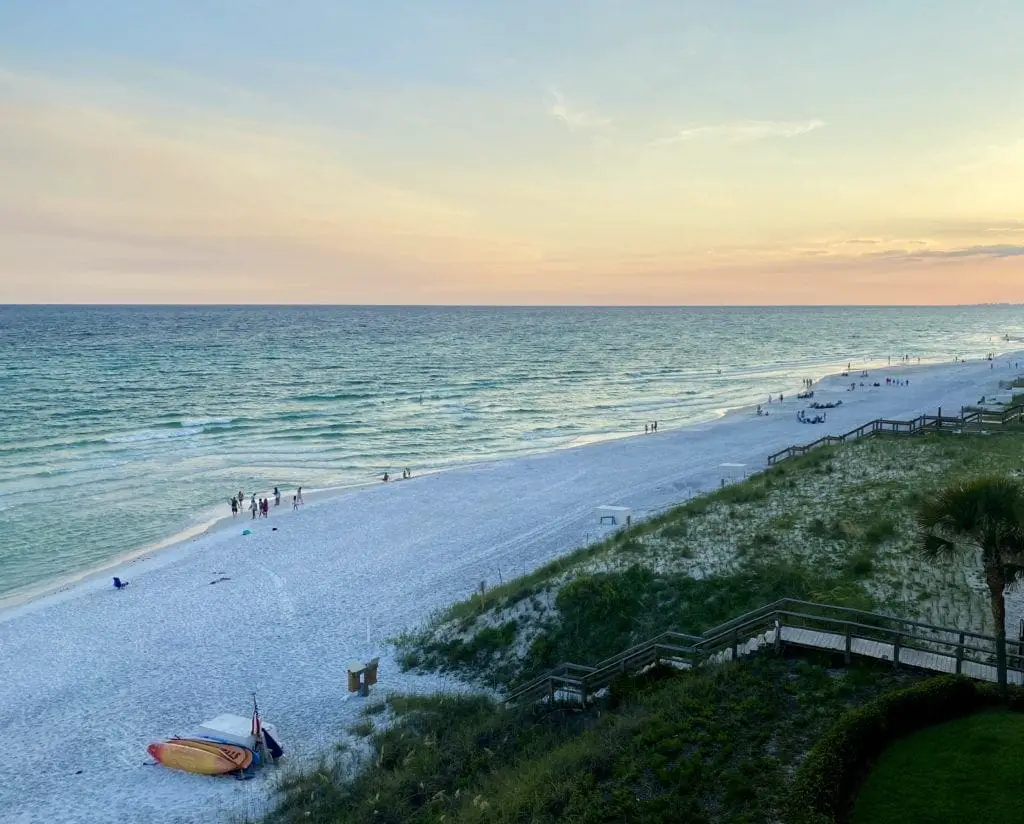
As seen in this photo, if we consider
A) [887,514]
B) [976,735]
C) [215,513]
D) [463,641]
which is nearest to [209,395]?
[215,513]

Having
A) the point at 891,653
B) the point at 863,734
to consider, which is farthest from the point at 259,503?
the point at 863,734

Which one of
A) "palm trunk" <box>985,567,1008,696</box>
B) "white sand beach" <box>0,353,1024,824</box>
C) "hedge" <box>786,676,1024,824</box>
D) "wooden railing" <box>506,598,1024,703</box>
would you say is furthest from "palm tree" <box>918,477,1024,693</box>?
"white sand beach" <box>0,353,1024,824</box>

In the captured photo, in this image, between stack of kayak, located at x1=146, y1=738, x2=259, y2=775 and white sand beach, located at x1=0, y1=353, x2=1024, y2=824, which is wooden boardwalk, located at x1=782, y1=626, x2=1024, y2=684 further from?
stack of kayak, located at x1=146, y1=738, x2=259, y2=775

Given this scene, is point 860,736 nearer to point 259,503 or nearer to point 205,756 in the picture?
point 205,756

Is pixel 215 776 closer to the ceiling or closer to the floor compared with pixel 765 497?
closer to the floor

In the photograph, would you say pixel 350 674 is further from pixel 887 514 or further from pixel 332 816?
pixel 887 514
